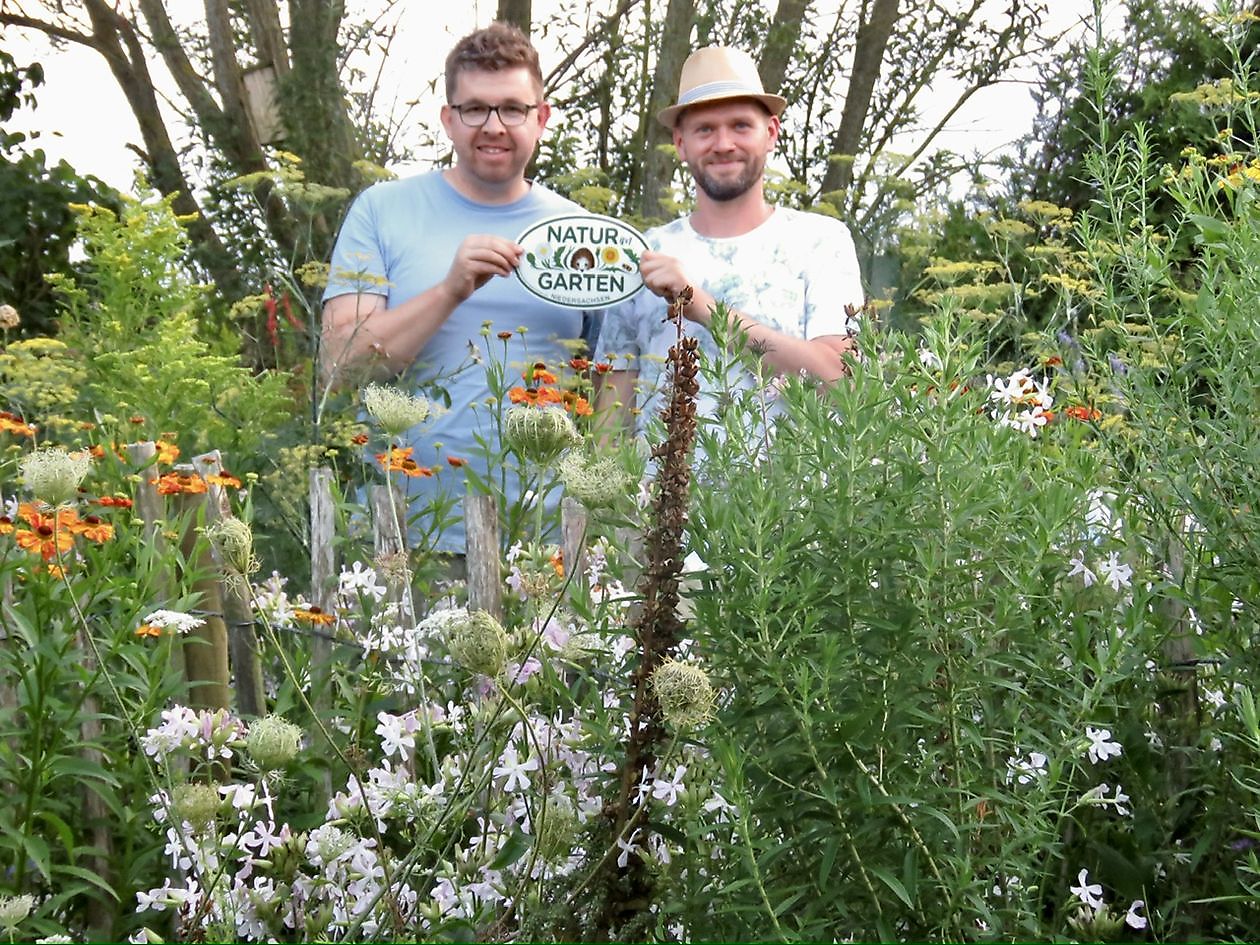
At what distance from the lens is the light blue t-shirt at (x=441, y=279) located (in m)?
3.87

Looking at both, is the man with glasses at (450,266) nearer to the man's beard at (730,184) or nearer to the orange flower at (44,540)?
the man's beard at (730,184)

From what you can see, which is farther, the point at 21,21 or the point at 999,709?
the point at 21,21

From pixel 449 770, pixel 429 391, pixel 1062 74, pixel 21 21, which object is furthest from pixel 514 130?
pixel 21 21

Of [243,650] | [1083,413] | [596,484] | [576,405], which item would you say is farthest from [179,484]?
[1083,413]

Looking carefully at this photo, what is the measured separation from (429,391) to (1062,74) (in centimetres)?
487

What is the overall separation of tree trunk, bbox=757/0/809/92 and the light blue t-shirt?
406 centimetres

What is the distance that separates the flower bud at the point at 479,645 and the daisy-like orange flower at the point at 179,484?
1.40 metres

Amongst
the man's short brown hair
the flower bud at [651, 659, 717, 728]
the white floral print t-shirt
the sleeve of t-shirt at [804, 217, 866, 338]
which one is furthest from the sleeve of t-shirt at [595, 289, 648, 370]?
the flower bud at [651, 659, 717, 728]

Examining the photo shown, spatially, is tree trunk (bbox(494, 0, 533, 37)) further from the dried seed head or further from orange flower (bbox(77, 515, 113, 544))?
the dried seed head

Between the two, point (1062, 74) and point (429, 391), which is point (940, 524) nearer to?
point (429, 391)

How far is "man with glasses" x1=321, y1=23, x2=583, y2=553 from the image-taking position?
12.5 feet

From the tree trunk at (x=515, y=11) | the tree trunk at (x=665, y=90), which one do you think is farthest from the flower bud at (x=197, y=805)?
the tree trunk at (x=515, y=11)

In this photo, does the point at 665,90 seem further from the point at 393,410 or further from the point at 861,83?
the point at 393,410

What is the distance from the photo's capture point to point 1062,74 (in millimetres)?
7328
